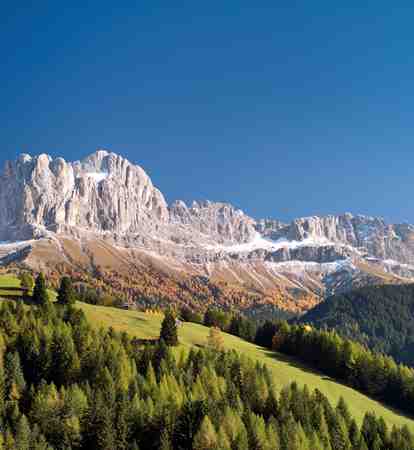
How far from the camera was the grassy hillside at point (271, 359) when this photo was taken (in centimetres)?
11300

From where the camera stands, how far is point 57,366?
291 ft

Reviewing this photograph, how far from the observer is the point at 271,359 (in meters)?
135

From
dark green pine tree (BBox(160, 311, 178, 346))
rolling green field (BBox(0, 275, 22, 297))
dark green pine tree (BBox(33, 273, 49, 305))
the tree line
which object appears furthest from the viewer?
rolling green field (BBox(0, 275, 22, 297))

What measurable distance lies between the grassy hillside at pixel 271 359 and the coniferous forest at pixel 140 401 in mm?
17916

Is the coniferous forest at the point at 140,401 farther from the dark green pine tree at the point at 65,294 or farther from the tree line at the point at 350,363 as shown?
the tree line at the point at 350,363

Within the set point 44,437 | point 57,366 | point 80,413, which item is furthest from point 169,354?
point 44,437

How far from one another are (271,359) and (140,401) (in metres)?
62.9

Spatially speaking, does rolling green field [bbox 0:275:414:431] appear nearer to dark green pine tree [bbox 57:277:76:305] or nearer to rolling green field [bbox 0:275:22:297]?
rolling green field [bbox 0:275:22:297]

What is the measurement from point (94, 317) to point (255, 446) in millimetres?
72779

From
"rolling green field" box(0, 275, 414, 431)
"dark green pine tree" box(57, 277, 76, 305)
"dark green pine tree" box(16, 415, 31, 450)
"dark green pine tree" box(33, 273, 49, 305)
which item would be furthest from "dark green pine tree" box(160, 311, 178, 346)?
"dark green pine tree" box(16, 415, 31, 450)

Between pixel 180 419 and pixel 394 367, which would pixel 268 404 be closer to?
pixel 180 419

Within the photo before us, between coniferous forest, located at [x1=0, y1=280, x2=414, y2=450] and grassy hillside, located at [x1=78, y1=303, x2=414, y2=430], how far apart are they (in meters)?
17.9

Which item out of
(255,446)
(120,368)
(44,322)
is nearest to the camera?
(255,446)

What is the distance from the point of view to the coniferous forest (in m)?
68.9
